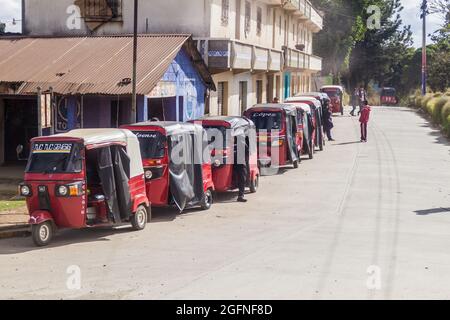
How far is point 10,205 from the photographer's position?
1524 cm

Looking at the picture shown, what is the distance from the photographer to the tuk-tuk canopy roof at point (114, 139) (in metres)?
12.2

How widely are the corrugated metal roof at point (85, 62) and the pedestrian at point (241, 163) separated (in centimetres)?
336

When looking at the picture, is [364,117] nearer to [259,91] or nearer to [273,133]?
[259,91]

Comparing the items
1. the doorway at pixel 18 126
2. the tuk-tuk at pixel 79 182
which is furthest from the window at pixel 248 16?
the tuk-tuk at pixel 79 182

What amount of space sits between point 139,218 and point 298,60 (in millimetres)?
30118

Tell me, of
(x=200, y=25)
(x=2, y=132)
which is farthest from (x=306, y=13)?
(x=2, y=132)

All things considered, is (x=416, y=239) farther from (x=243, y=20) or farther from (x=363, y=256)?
(x=243, y=20)

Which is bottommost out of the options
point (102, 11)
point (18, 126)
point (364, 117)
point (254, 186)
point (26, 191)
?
point (254, 186)

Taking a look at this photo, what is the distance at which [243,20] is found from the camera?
3055 cm

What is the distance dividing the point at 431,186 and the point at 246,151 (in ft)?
18.6

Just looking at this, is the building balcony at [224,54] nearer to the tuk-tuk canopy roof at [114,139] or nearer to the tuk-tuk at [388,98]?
the tuk-tuk canopy roof at [114,139]

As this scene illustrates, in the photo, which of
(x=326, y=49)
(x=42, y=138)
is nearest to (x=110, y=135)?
(x=42, y=138)

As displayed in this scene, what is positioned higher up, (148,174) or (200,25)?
(200,25)

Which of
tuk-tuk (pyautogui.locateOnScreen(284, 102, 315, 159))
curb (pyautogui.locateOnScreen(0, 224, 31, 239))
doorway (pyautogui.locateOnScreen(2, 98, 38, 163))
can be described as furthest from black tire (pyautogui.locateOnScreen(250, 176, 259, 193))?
doorway (pyautogui.locateOnScreen(2, 98, 38, 163))
